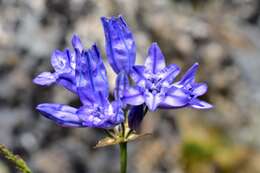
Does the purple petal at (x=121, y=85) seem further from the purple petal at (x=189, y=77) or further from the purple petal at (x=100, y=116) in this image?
the purple petal at (x=189, y=77)

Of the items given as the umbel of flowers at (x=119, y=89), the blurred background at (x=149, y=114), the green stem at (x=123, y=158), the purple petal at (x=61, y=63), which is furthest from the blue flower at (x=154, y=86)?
the blurred background at (x=149, y=114)

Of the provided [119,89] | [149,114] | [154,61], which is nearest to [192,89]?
[154,61]

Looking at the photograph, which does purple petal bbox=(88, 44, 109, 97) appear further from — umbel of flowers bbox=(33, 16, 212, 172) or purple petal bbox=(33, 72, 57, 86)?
purple petal bbox=(33, 72, 57, 86)

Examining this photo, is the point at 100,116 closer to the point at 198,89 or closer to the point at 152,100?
the point at 152,100

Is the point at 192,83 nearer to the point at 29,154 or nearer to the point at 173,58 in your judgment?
the point at 29,154

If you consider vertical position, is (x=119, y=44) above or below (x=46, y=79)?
above

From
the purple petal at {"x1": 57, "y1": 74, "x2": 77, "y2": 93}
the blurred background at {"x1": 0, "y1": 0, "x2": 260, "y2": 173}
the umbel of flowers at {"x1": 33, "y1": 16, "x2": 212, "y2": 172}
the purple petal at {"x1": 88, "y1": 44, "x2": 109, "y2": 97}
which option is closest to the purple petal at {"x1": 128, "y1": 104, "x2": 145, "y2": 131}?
the umbel of flowers at {"x1": 33, "y1": 16, "x2": 212, "y2": 172}
